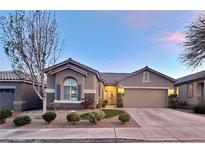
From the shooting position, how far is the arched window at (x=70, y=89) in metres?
19.2

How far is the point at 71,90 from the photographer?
63.4 ft

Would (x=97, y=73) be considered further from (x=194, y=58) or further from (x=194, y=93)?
(x=194, y=93)

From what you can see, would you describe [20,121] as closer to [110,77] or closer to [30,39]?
[30,39]

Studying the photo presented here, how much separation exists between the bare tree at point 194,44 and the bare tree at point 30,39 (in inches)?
354

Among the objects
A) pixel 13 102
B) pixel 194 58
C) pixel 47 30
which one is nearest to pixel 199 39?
pixel 194 58

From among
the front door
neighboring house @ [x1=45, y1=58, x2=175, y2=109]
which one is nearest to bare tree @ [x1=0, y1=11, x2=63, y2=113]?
neighboring house @ [x1=45, y1=58, x2=175, y2=109]

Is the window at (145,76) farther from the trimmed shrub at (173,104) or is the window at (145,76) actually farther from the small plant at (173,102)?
the trimmed shrub at (173,104)

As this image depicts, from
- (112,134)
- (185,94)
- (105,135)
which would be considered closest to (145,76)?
(185,94)

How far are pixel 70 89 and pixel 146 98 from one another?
264 inches

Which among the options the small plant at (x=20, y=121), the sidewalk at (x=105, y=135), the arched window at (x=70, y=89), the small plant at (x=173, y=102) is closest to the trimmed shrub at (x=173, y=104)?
the small plant at (x=173, y=102)

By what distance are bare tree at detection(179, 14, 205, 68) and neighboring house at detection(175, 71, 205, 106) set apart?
2158 mm

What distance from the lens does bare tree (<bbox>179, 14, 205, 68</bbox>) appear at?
59.0 ft

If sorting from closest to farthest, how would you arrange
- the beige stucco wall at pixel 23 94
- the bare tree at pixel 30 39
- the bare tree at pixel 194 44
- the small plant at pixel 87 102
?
the bare tree at pixel 30 39, the bare tree at pixel 194 44, the beige stucco wall at pixel 23 94, the small plant at pixel 87 102

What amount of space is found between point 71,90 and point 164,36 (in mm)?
Result: 7845
